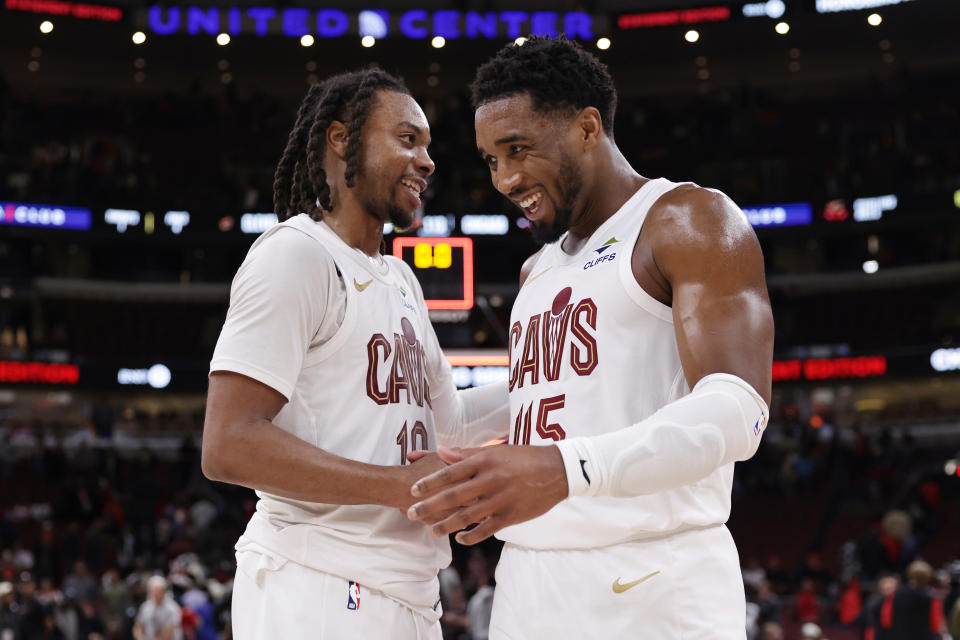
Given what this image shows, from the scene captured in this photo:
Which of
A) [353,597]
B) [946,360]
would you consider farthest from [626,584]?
[946,360]

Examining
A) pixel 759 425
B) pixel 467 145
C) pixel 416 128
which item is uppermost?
pixel 467 145

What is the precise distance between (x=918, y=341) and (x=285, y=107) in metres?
15.8

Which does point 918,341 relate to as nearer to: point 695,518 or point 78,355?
point 78,355

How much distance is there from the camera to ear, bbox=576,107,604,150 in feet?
10.5

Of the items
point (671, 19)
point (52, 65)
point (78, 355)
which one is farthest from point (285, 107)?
point (671, 19)

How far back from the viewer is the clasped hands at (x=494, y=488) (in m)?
2.32

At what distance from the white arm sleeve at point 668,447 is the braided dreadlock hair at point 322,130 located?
1343 millimetres

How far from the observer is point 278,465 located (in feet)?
9.34

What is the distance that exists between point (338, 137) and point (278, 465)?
1126 mm

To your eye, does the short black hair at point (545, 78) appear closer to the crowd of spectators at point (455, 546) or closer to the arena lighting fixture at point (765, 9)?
the crowd of spectators at point (455, 546)

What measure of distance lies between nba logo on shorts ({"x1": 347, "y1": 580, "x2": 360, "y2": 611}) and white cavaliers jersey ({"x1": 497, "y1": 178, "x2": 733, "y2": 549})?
17.7 inches

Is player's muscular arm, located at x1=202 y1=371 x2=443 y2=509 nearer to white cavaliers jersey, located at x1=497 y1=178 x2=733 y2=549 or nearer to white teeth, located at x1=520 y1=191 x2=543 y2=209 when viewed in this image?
white cavaliers jersey, located at x1=497 y1=178 x2=733 y2=549

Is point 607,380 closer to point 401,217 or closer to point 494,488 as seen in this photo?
point 494,488

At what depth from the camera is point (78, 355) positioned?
2453cm
